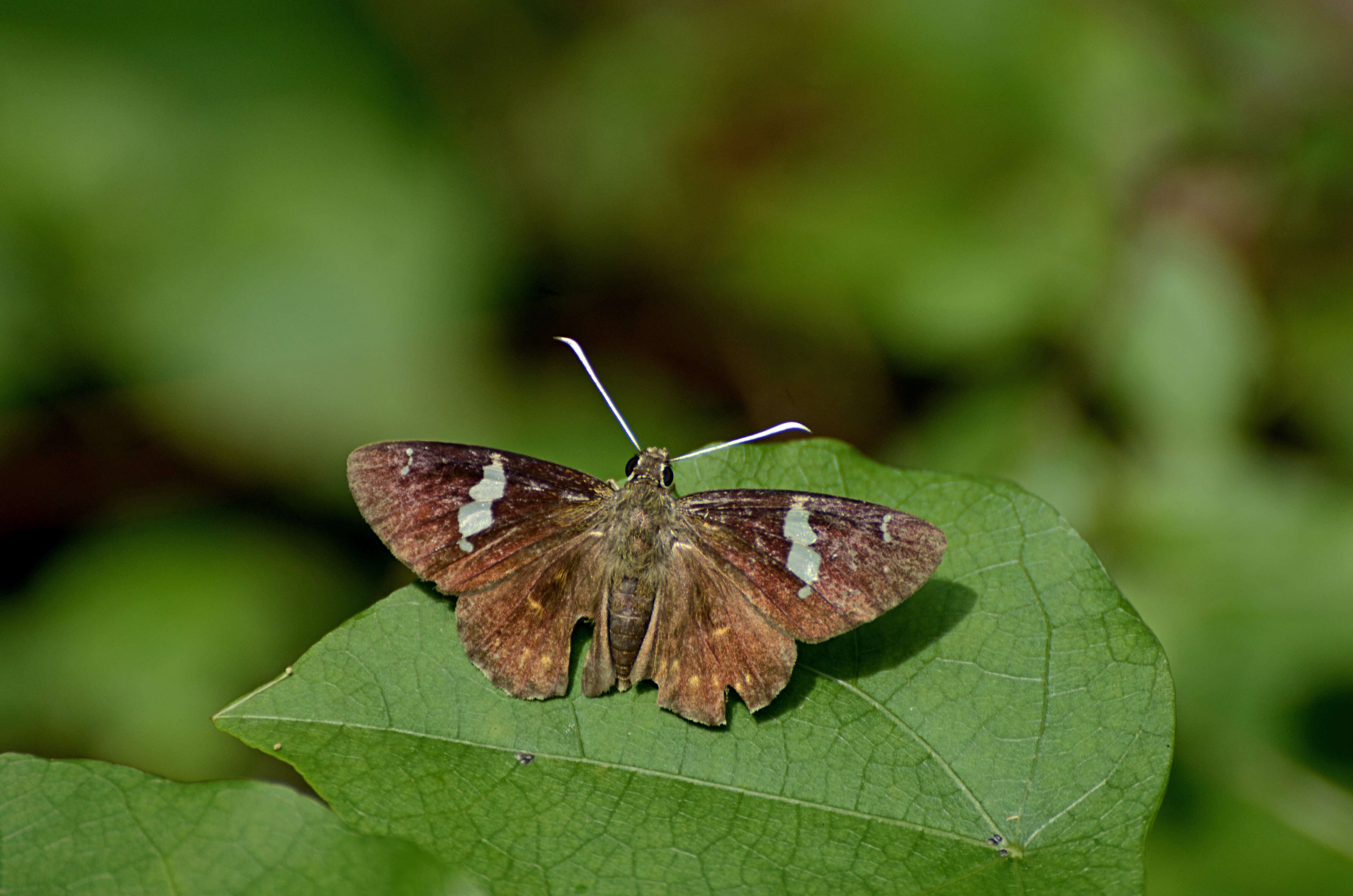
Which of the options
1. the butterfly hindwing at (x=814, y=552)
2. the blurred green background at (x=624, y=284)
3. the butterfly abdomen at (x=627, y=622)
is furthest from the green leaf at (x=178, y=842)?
the blurred green background at (x=624, y=284)

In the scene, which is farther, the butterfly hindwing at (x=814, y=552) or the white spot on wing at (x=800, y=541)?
the white spot on wing at (x=800, y=541)

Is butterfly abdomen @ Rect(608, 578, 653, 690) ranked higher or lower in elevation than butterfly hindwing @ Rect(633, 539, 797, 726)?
higher

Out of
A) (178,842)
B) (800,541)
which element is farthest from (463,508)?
(178,842)

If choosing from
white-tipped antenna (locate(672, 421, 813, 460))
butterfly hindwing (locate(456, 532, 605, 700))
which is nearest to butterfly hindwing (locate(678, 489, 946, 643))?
white-tipped antenna (locate(672, 421, 813, 460))

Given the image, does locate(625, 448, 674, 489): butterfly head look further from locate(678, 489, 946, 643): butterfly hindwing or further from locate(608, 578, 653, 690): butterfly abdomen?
locate(608, 578, 653, 690): butterfly abdomen

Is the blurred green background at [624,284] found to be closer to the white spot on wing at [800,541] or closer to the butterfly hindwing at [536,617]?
the butterfly hindwing at [536,617]

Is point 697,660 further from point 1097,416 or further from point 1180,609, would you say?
point 1097,416

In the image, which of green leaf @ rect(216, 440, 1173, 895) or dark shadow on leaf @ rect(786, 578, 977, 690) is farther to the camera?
dark shadow on leaf @ rect(786, 578, 977, 690)

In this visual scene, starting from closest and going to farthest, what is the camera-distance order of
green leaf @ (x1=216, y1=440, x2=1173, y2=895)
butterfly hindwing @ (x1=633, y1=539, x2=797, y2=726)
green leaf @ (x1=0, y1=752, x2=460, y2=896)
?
green leaf @ (x1=0, y1=752, x2=460, y2=896)
green leaf @ (x1=216, y1=440, x2=1173, y2=895)
butterfly hindwing @ (x1=633, y1=539, x2=797, y2=726)
